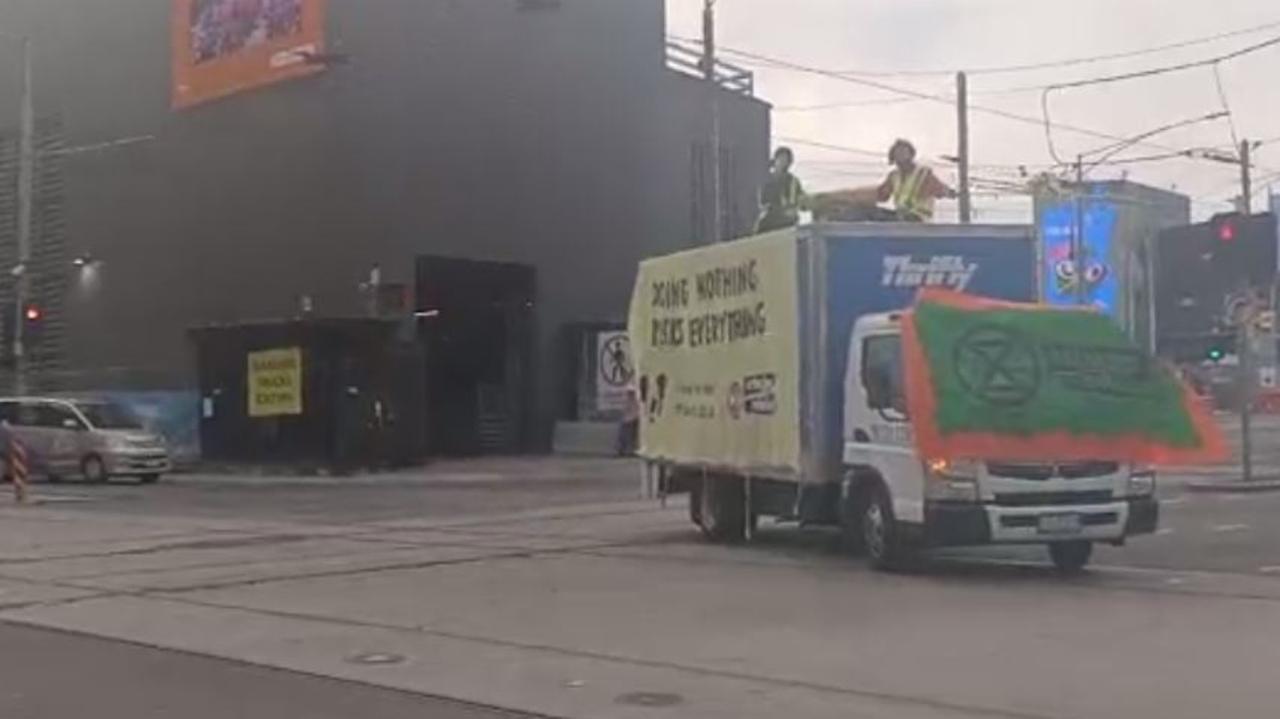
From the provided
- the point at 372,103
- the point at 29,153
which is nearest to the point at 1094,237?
the point at 372,103

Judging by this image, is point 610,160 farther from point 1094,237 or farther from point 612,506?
point 612,506

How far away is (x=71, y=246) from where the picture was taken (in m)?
49.5

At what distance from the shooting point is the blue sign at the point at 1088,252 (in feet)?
84.6

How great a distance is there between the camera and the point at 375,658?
11.9 metres

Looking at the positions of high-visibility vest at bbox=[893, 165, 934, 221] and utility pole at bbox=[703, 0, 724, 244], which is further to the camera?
utility pole at bbox=[703, 0, 724, 244]

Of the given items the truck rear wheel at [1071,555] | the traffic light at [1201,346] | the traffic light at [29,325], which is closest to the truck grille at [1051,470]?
the truck rear wheel at [1071,555]

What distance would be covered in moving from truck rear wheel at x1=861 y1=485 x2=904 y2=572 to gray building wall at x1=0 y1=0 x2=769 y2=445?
27006 millimetres

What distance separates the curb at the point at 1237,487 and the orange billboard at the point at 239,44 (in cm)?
2231

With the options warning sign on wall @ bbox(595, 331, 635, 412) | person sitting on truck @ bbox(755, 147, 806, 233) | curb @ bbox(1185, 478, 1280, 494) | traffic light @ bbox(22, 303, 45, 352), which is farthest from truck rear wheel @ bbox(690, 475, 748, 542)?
warning sign on wall @ bbox(595, 331, 635, 412)

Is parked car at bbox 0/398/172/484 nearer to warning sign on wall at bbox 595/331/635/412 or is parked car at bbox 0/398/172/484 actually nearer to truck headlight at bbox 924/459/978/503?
warning sign on wall at bbox 595/331/635/412

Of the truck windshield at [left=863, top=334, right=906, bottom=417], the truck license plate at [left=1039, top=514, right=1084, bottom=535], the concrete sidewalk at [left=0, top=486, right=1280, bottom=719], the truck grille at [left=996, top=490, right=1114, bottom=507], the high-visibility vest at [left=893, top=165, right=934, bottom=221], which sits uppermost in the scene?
the high-visibility vest at [left=893, top=165, right=934, bottom=221]

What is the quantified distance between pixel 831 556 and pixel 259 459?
2697 centimetres

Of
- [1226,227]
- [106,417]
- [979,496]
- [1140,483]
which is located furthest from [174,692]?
[106,417]

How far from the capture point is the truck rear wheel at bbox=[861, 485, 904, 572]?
1623 centimetres
